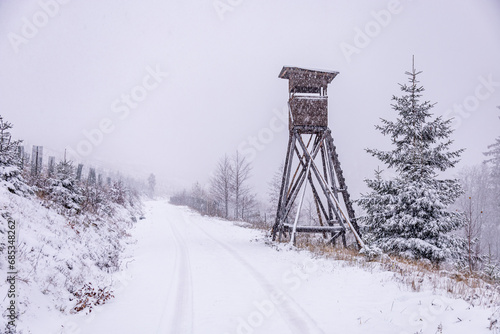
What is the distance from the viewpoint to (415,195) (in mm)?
9555

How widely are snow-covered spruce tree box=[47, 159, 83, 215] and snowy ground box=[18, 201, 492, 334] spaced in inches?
165

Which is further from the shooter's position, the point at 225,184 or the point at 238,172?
the point at 225,184

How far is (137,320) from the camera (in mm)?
4531

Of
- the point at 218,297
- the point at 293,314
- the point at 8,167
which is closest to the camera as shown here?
the point at 293,314

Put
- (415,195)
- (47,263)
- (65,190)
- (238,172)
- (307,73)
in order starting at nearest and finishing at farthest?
(47,263) < (415,195) < (65,190) < (307,73) < (238,172)

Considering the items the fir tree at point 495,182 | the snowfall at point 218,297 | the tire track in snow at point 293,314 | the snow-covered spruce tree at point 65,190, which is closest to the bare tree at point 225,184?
the snow-covered spruce tree at point 65,190

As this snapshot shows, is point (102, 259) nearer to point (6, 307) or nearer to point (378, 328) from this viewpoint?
point (6, 307)

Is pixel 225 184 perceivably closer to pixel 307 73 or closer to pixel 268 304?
pixel 307 73

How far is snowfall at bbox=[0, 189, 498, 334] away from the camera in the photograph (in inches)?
160

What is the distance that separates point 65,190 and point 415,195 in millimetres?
13619

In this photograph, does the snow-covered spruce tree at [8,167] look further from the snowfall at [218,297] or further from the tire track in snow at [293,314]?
the tire track in snow at [293,314]

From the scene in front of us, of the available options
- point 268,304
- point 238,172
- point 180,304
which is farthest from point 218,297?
point 238,172

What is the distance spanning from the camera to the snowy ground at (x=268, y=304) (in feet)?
13.3

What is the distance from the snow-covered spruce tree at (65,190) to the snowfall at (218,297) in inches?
79.2
